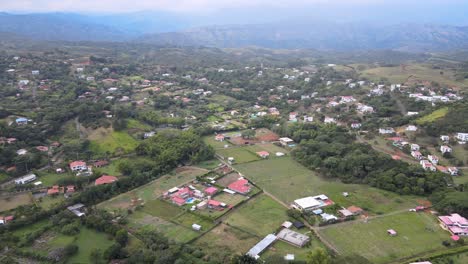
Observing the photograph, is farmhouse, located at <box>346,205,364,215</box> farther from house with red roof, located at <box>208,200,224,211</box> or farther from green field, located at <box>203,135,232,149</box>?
green field, located at <box>203,135,232,149</box>

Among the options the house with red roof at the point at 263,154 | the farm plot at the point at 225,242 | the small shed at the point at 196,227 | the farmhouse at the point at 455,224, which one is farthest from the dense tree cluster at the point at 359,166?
the small shed at the point at 196,227

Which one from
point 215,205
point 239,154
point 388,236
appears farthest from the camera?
point 239,154

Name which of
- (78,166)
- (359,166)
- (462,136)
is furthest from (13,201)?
(462,136)

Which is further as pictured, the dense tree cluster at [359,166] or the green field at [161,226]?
the dense tree cluster at [359,166]

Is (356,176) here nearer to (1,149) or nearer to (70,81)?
(1,149)

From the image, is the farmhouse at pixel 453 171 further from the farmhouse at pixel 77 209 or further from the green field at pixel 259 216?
the farmhouse at pixel 77 209

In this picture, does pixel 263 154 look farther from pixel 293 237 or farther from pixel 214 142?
pixel 293 237

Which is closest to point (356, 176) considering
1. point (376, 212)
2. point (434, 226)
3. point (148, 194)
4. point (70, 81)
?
point (376, 212)
